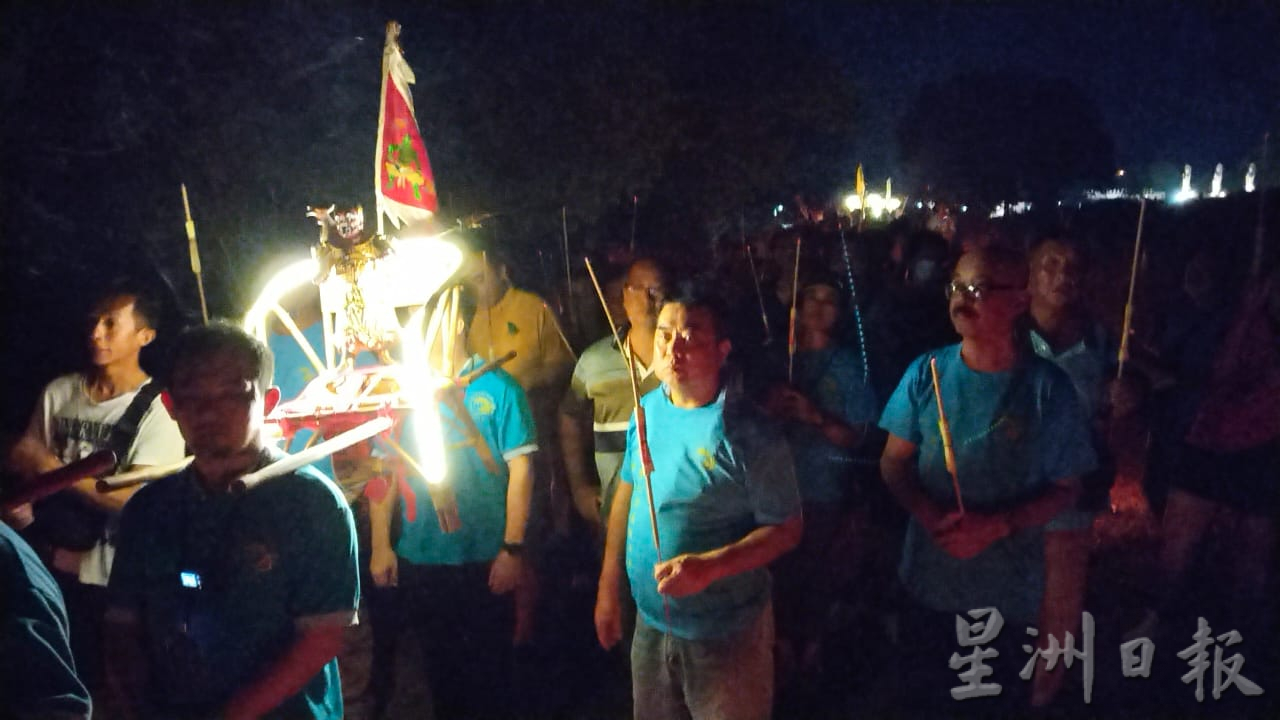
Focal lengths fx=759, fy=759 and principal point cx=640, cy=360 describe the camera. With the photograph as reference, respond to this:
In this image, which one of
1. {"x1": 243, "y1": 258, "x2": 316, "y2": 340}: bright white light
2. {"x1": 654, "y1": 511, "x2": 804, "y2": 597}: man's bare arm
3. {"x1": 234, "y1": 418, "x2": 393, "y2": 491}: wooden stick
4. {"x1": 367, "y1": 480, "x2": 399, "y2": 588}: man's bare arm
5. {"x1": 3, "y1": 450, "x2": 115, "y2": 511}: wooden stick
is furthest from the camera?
{"x1": 367, "y1": 480, "x2": 399, "y2": 588}: man's bare arm

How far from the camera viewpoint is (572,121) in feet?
10.7

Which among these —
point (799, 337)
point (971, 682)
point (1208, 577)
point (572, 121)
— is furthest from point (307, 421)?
point (1208, 577)

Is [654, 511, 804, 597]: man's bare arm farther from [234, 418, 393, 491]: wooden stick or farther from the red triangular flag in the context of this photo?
the red triangular flag

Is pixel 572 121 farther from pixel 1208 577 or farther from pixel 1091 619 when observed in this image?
pixel 1208 577

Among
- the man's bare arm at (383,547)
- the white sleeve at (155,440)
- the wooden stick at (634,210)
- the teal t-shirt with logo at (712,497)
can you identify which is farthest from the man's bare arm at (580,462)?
the white sleeve at (155,440)

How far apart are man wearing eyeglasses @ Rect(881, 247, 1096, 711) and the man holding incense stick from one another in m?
0.54

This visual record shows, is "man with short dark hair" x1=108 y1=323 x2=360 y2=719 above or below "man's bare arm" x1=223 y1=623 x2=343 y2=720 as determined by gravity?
above

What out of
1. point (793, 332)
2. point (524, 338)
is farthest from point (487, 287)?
point (793, 332)

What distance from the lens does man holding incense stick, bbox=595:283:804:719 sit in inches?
99.6

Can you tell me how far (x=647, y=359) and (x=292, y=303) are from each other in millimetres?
1536

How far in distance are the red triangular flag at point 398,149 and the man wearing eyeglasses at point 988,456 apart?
2.07 meters

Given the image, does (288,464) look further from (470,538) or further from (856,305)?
(856,305)

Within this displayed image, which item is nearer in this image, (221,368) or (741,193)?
(221,368)

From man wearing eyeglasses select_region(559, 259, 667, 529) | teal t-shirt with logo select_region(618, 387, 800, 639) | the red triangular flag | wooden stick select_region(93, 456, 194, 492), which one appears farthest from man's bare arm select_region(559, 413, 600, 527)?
wooden stick select_region(93, 456, 194, 492)
